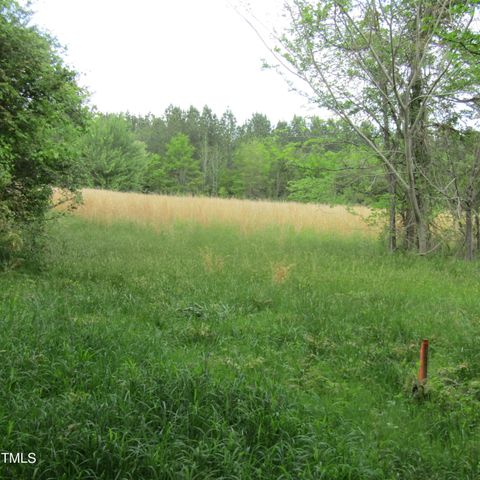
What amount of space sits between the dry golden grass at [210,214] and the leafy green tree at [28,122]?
21.5 feet

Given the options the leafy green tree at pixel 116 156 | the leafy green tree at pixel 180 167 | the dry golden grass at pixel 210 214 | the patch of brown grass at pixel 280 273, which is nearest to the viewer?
the patch of brown grass at pixel 280 273

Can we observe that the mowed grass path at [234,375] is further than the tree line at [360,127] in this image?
No

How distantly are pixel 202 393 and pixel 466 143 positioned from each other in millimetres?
10078

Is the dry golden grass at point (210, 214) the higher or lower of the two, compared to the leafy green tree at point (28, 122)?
lower

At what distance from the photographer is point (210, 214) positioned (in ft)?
52.4

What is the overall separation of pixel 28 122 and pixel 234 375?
4.66 meters

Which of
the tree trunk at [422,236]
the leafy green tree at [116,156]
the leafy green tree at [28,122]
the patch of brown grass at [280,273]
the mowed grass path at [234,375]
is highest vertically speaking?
the leafy green tree at [116,156]

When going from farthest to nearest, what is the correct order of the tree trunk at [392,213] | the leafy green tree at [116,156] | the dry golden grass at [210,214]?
1. the leafy green tree at [116,156]
2. the dry golden grass at [210,214]
3. the tree trunk at [392,213]

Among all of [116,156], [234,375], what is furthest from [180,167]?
[234,375]

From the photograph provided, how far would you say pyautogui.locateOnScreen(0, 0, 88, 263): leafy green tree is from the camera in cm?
618

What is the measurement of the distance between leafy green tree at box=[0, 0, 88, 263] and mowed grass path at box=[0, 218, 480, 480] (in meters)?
0.96

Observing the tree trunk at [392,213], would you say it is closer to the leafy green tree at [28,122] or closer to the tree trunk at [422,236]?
the tree trunk at [422,236]

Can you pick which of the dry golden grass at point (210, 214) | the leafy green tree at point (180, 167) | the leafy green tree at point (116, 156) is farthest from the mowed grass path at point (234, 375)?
the leafy green tree at point (180, 167)

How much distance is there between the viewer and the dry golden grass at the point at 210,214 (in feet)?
50.0
